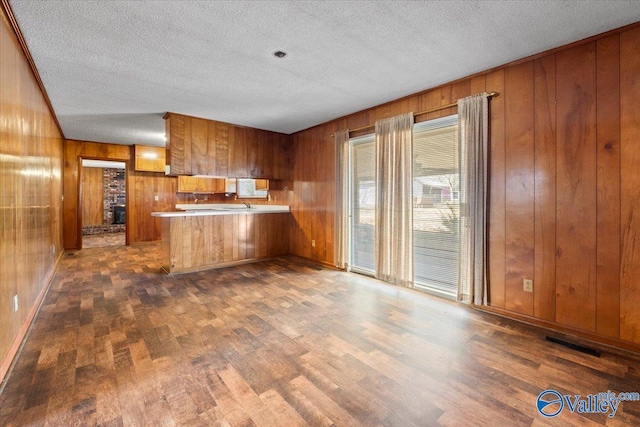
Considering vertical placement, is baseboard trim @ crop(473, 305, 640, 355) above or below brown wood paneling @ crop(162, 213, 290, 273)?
below

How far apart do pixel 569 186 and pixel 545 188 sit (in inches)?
6.5

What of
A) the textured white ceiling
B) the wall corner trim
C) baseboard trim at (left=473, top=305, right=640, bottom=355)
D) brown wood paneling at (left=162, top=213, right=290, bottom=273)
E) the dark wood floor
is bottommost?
the dark wood floor

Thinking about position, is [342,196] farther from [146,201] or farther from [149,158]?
[146,201]

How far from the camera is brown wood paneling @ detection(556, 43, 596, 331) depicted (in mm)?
2338

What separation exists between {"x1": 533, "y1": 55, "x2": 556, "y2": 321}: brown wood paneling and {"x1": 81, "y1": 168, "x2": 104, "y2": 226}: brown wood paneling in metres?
12.7

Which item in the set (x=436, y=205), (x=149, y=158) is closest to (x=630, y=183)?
(x=436, y=205)

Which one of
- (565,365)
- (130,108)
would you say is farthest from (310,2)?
(130,108)

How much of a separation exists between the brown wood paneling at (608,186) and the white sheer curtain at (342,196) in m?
2.87

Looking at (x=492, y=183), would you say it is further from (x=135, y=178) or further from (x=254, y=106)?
(x=135, y=178)

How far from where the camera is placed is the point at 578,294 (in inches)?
94.7

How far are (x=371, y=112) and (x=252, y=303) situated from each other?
3.07 meters

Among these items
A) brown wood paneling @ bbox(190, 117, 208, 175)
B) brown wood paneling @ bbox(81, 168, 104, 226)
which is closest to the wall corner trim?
brown wood paneling @ bbox(190, 117, 208, 175)

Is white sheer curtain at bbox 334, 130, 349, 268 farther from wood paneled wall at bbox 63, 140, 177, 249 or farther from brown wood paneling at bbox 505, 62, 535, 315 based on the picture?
wood paneled wall at bbox 63, 140, 177, 249

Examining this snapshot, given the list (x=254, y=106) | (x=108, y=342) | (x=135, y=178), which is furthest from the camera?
(x=135, y=178)
